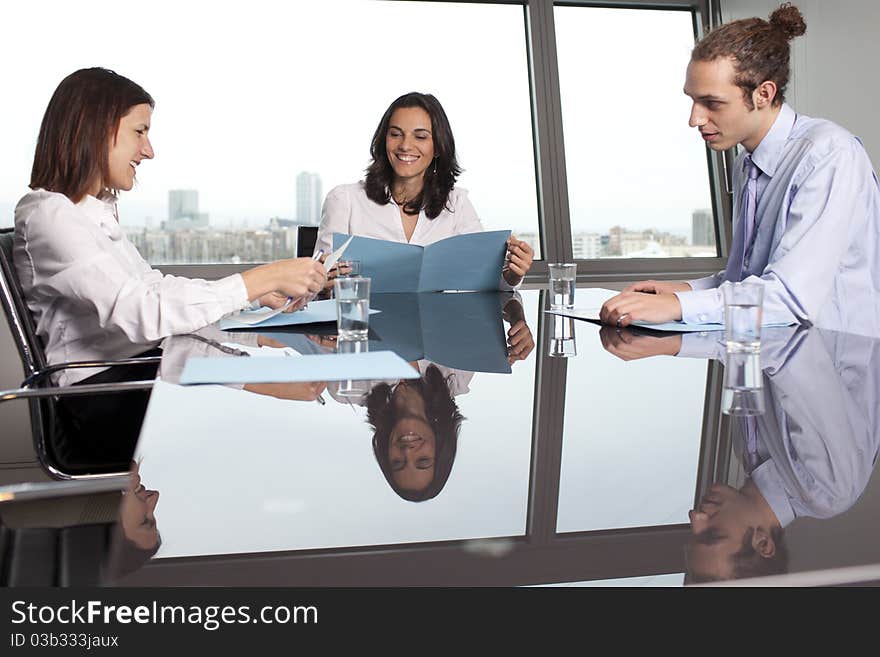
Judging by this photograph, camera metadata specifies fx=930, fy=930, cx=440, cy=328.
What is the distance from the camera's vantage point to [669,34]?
16.5 ft

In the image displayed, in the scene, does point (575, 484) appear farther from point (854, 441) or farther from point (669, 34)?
point (669, 34)

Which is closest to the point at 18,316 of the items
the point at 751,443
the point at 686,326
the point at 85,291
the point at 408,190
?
the point at 85,291

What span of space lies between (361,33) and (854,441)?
4220mm

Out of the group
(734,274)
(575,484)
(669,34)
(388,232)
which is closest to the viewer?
(575,484)

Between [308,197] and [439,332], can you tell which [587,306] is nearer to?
[439,332]

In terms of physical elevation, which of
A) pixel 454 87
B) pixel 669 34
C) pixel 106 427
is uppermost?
pixel 669 34

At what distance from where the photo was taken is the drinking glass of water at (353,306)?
156cm

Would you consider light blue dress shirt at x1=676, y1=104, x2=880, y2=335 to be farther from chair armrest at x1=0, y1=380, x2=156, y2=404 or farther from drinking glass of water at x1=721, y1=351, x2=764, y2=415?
chair armrest at x1=0, y1=380, x2=156, y2=404

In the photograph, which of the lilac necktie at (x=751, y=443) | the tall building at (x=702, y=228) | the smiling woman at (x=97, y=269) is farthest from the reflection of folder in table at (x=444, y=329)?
the tall building at (x=702, y=228)

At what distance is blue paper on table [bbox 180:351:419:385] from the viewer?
1.20m

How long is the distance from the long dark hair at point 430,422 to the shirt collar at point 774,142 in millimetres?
1145

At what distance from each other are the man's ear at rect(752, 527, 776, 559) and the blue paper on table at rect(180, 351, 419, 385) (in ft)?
2.18

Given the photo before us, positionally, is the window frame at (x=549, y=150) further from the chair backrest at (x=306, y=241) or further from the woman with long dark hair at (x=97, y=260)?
the woman with long dark hair at (x=97, y=260)

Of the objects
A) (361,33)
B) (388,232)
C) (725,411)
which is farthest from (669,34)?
(725,411)
